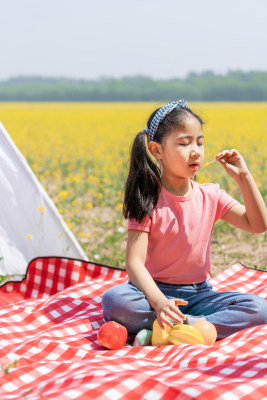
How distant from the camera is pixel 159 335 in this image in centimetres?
246

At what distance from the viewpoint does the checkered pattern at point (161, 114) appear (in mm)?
2623

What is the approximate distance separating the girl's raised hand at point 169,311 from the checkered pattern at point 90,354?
0.36 ft

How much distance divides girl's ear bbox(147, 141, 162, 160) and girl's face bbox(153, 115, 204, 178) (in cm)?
5

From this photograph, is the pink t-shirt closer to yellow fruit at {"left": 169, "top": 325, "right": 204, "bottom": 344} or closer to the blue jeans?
the blue jeans

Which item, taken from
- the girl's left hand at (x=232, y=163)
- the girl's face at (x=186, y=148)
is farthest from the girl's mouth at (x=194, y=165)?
the girl's left hand at (x=232, y=163)

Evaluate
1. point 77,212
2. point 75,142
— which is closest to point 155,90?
point 75,142

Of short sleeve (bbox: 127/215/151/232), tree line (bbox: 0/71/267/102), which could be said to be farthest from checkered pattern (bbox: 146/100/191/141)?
tree line (bbox: 0/71/267/102)

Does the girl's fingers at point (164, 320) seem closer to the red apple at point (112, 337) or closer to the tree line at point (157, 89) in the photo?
the red apple at point (112, 337)

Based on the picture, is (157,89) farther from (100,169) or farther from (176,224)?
(176,224)

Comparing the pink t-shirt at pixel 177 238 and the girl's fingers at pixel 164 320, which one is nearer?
the girl's fingers at pixel 164 320

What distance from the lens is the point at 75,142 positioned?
1220 cm

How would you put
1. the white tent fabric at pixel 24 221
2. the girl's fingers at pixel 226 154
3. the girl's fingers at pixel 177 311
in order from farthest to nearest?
the white tent fabric at pixel 24 221
the girl's fingers at pixel 226 154
the girl's fingers at pixel 177 311

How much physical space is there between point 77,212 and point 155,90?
1410 inches

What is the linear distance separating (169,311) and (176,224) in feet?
1.53
